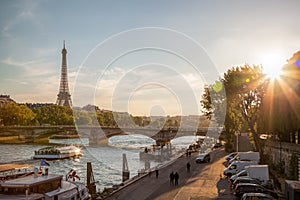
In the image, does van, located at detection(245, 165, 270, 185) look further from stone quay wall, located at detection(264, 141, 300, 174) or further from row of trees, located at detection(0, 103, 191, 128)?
row of trees, located at detection(0, 103, 191, 128)

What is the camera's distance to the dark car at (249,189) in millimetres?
19109

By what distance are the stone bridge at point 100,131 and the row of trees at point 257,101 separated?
62.9ft

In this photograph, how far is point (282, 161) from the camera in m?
29.2

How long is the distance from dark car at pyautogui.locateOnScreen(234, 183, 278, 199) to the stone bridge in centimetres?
4862

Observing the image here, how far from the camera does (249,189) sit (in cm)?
1950

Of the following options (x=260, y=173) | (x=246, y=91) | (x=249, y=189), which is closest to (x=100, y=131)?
(x=246, y=91)

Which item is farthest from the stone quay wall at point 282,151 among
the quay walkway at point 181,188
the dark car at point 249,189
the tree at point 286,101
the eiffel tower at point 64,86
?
the eiffel tower at point 64,86

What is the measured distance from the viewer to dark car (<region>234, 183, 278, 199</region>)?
19.1m

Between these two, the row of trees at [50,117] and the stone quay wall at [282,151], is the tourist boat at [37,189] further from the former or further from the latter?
the row of trees at [50,117]

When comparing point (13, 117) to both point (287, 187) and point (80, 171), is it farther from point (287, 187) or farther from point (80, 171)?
point (287, 187)

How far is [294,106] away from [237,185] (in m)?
9.80

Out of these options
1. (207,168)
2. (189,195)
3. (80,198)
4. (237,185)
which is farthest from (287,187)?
(207,168)

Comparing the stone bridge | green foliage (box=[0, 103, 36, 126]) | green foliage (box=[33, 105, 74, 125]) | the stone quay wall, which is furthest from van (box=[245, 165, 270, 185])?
green foliage (box=[33, 105, 74, 125])

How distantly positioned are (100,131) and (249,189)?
207ft
